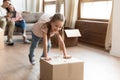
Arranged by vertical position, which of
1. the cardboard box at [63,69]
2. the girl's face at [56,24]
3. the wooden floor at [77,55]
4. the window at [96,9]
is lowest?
the wooden floor at [77,55]

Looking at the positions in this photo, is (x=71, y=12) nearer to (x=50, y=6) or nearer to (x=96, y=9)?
(x=96, y=9)

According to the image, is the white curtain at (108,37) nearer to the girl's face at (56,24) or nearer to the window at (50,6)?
the girl's face at (56,24)

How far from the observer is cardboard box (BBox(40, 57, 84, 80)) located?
93.4 inches

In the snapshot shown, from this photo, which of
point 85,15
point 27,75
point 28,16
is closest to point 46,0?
point 28,16

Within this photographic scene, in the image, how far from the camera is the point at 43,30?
8.78 ft

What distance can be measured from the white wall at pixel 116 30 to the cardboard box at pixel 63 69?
70.4 inches

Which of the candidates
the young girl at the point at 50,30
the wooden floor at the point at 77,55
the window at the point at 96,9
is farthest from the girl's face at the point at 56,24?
the window at the point at 96,9

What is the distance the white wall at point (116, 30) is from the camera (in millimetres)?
4012

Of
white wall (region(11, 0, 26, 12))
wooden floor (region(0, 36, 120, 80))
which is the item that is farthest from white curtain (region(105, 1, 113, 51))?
white wall (region(11, 0, 26, 12))

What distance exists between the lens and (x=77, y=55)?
4168 millimetres

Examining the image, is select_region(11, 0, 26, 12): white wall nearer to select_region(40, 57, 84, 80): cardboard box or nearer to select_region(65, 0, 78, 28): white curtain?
select_region(65, 0, 78, 28): white curtain

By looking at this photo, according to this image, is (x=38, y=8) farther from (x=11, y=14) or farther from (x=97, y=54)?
(x=97, y=54)

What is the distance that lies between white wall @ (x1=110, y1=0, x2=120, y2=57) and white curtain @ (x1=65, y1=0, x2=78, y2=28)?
68.1 inches

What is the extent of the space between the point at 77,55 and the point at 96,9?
5.31 ft
